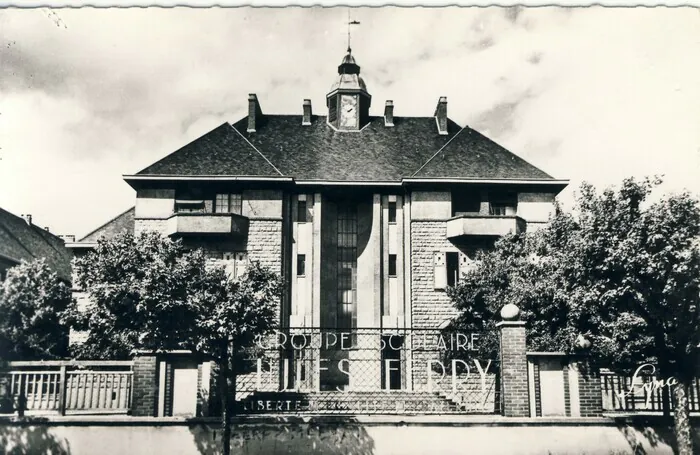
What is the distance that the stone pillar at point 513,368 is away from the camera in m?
13.4

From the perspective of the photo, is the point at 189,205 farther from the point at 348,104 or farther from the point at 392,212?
the point at 348,104

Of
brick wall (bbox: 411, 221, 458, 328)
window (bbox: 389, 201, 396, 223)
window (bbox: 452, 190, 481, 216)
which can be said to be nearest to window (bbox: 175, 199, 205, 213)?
window (bbox: 389, 201, 396, 223)

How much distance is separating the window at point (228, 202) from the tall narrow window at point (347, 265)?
5031 mm

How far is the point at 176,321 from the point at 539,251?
1012cm

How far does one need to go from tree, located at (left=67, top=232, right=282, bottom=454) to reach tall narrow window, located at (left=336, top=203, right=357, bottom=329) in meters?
15.3

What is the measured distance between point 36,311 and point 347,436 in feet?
71.6

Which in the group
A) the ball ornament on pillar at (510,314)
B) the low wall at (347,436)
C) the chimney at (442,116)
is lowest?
the low wall at (347,436)

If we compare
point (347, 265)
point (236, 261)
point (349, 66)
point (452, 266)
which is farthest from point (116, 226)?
point (452, 266)

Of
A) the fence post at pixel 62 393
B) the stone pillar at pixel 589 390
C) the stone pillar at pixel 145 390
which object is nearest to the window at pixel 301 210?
the fence post at pixel 62 393

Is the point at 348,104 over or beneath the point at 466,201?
over

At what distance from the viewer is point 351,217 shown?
3238 cm

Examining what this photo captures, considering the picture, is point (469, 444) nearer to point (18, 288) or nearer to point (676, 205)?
point (676, 205)

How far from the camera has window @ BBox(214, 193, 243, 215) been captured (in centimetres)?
3000

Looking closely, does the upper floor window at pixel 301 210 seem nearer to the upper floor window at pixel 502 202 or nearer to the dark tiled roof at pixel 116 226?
the dark tiled roof at pixel 116 226
